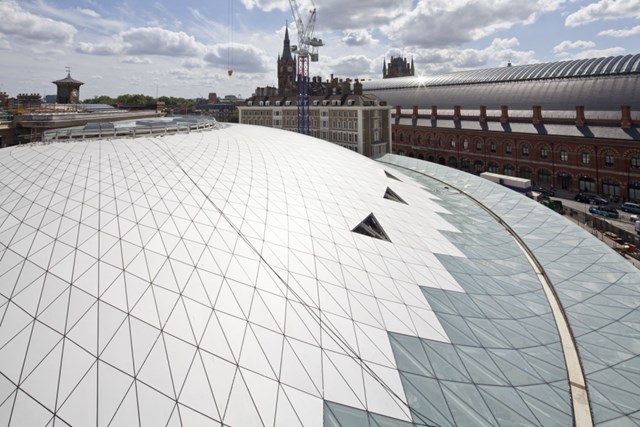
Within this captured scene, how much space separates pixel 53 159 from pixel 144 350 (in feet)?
47.0

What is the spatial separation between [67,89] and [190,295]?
100583 millimetres

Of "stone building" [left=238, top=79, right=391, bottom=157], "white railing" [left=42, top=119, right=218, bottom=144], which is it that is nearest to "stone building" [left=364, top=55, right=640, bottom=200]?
"stone building" [left=238, top=79, right=391, bottom=157]

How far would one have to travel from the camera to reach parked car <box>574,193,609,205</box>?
62.6m

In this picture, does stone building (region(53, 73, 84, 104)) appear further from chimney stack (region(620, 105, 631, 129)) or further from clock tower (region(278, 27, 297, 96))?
chimney stack (region(620, 105, 631, 129))

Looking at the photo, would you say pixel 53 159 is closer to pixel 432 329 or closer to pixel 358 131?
pixel 432 329

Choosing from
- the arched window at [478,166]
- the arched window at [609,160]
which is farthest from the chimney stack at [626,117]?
the arched window at [478,166]

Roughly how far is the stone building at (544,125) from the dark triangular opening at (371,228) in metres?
64.7

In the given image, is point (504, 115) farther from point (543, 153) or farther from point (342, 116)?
point (342, 116)

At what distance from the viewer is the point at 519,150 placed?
7675 centimetres

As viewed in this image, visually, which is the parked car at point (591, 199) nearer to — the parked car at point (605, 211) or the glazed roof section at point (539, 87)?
the parked car at point (605, 211)

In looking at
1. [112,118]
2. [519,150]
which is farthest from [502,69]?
[112,118]

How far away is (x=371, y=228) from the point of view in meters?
20.2

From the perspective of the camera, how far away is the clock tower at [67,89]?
8651 centimetres

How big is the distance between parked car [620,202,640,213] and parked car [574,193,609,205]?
3.24m
